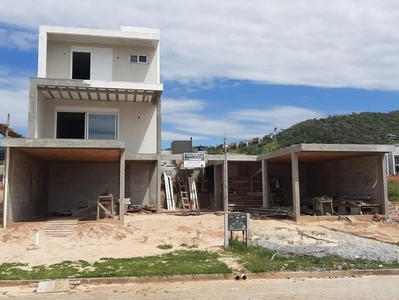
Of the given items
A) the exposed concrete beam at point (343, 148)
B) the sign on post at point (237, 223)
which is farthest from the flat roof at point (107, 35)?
the sign on post at point (237, 223)

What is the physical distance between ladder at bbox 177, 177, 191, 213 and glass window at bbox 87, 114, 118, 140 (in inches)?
205

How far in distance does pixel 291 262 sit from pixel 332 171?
592 inches

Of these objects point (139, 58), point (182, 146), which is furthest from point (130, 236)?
point (182, 146)

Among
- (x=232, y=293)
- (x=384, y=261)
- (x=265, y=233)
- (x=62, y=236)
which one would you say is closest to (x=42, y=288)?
(x=232, y=293)

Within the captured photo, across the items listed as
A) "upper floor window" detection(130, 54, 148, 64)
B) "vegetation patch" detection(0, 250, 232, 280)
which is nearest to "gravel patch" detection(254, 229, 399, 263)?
"vegetation patch" detection(0, 250, 232, 280)

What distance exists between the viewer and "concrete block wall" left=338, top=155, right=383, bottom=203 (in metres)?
19.8

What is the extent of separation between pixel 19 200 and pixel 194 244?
8.44 metres

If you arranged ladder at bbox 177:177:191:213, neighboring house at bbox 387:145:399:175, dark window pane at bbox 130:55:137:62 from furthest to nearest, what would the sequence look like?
neighboring house at bbox 387:145:399:175
ladder at bbox 177:177:191:213
dark window pane at bbox 130:55:137:62

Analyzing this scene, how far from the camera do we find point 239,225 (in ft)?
37.6

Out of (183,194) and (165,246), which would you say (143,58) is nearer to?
(183,194)

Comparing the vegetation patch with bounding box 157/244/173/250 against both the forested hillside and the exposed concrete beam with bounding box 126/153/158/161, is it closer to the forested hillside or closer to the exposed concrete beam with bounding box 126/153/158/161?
the exposed concrete beam with bounding box 126/153/158/161

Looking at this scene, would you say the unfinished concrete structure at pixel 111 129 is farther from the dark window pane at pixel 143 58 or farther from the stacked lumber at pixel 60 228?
the stacked lumber at pixel 60 228

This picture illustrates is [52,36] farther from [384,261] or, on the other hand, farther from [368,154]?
[384,261]

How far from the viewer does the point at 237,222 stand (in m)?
11.5
